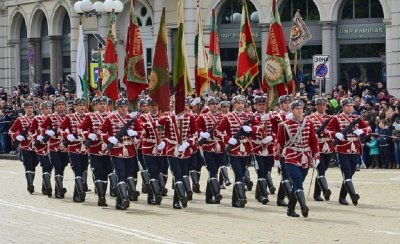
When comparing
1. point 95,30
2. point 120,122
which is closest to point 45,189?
point 120,122

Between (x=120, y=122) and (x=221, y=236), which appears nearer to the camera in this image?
(x=221, y=236)

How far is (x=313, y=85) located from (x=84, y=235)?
18.6 metres

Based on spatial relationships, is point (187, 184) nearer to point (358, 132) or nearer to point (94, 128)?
point (94, 128)

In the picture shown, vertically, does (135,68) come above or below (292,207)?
above

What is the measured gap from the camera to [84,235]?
1708cm

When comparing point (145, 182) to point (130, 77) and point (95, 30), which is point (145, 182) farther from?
point (95, 30)

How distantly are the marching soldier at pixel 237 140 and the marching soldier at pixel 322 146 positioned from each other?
49.9 inches

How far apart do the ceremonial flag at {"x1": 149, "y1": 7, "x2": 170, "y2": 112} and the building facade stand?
1215 cm

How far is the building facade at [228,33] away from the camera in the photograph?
37.2 meters

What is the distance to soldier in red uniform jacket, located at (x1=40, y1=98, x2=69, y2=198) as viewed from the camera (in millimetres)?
23969

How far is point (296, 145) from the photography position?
19.3 meters

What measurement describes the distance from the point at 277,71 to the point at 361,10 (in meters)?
15.6

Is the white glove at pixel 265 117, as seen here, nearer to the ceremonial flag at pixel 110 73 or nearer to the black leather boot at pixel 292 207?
the black leather boot at pixel 292 207

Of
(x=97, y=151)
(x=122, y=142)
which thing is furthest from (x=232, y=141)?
(x=97, y=151)
